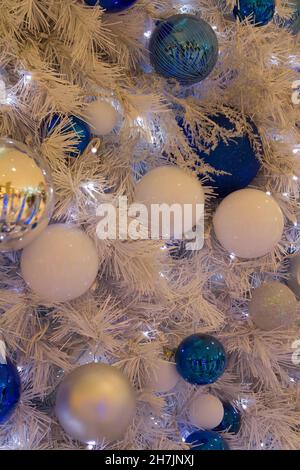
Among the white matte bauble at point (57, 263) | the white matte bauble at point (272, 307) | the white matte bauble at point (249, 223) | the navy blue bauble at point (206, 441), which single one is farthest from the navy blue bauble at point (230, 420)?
the white matte bauble at point (57, 263)

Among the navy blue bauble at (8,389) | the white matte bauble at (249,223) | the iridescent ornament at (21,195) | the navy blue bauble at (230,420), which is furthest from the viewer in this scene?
the navy blue bauble at (230,420)

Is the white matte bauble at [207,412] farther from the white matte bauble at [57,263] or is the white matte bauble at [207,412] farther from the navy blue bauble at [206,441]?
the white matte bauble at [57,263]

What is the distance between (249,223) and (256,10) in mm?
340

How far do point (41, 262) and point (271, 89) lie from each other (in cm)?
45

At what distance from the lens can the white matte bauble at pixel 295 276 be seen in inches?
38.2

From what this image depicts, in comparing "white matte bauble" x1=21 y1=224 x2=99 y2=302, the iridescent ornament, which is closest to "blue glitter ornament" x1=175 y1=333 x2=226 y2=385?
"white matte bauble" x1=21 y1=224 x2=99 y2=302

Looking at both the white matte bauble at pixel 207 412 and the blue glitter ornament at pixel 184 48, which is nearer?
the blue glitter ornament at pixel 184 48

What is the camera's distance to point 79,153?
Answer: 2.46ft

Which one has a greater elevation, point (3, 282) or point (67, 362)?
point (3, 282)

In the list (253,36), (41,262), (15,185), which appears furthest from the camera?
(253,36)

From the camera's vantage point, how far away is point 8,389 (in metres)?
0.70

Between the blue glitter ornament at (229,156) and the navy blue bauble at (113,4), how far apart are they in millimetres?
193
